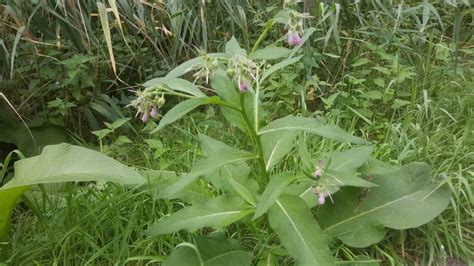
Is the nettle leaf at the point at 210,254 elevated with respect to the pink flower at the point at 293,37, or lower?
lower

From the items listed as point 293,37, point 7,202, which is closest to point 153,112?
point 293,37

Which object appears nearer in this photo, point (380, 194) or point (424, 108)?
point (380, 194)

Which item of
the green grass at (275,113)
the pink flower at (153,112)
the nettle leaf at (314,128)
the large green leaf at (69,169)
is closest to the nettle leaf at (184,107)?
the pink flower at (153,112)

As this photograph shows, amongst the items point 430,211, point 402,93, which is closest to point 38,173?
point 430,211

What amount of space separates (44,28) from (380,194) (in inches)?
70.9

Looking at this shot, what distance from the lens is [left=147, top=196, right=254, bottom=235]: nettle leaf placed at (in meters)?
1.98

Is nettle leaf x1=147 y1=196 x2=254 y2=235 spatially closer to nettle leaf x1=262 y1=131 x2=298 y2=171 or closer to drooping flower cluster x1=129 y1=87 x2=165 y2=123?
nettle leaf x1=262 y1=131 x2=298 y2=171

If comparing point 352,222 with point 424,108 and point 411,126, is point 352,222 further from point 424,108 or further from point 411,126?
point 424,108

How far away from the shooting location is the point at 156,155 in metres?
2.80

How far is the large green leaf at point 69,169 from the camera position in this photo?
2.04m

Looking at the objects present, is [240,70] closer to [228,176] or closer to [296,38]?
[296,38]

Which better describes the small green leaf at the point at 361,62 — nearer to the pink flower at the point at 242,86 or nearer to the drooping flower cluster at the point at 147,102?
the drooping flower cluster at the point at 147,102

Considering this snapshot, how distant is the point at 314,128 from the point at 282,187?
0.65ft

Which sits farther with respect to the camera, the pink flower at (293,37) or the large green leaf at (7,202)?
the large green leaf at (7,202)
